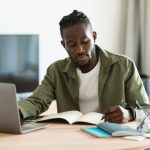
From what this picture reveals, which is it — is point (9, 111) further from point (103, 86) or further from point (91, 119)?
point (103, 86)

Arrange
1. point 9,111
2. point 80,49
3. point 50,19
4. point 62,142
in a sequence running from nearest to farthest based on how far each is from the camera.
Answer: point 62,142 → point 9,111 → point 80,49 → point 50,19

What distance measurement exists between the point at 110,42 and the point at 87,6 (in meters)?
0.57

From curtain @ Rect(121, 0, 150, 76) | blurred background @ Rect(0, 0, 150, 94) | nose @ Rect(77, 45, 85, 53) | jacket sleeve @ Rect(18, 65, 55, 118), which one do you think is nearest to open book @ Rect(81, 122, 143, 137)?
jacket sleeve @ Rect(18, 65, 55, 118)

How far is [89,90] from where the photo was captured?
2053mm

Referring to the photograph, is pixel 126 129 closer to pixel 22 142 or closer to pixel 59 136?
pixel 59 136

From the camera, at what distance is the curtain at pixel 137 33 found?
14.4 ft

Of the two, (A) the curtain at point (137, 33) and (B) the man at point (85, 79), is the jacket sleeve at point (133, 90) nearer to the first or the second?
(B) the man at point (85, 79)

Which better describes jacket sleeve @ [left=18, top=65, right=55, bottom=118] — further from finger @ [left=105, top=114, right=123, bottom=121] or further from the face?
finger @ [left=105, top=114, right=123, bottom=121]

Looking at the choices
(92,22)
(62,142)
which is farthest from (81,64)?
(92,22)

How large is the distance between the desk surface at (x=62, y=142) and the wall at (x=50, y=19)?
237 cm

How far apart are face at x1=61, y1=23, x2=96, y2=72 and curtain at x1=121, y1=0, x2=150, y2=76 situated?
8.30 feet

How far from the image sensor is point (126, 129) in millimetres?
1424

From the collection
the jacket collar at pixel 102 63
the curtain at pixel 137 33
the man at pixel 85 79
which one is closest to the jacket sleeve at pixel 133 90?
the man at pixel 85 79

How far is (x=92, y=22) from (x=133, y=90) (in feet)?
8.11
